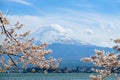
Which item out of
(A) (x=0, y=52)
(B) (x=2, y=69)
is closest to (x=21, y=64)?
(B) (x=2, y=69)

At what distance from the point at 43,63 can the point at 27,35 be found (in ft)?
3.37

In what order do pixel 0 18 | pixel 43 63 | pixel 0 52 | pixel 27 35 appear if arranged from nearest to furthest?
pixel 0 18
pixel 0 52
pixel 43 63
pixel 27 35

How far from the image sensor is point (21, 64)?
8.89 meters

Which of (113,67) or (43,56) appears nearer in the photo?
(113,67)

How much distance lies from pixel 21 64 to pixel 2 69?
52cm

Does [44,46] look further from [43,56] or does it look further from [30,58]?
[30,58]

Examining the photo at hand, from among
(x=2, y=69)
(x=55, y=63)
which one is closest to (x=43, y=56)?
(x=55, y=63)

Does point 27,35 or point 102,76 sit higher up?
point 27,35

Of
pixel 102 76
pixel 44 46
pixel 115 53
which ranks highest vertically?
pixel 44 46

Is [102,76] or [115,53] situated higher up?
[115,53]

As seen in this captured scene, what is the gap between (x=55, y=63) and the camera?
891 centimetres

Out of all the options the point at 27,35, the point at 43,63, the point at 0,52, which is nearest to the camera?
the point at 0,52

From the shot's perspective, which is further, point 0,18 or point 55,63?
point 55,63

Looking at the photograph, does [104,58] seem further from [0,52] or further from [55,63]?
[55,63]
